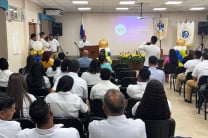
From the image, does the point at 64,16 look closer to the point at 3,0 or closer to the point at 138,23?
the point at 138,23

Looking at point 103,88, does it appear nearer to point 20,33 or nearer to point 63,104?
point 63,104

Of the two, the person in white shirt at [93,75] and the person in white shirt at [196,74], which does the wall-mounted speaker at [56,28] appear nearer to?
the person in white shirt at [196,74]

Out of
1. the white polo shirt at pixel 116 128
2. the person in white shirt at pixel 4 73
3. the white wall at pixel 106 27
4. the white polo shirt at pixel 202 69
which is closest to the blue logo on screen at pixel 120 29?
the white wall at pixel 106 27

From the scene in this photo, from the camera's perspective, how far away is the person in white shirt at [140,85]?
3.65 m

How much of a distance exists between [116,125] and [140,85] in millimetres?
1760

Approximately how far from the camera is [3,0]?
6.48 m

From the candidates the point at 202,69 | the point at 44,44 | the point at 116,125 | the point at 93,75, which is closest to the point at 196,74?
the point at 202,69

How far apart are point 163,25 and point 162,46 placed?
125 cm

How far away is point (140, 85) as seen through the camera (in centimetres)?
370

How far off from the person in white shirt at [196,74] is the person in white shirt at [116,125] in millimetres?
4198

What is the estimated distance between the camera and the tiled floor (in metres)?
4.57

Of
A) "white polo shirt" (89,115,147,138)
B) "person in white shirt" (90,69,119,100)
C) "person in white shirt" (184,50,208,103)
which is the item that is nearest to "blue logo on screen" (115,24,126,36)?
"person in white shirt" (184,50,208,103)

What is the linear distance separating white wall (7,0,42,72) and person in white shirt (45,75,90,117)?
5.21 metres

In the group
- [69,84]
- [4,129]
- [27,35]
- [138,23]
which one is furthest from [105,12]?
[4,129]
